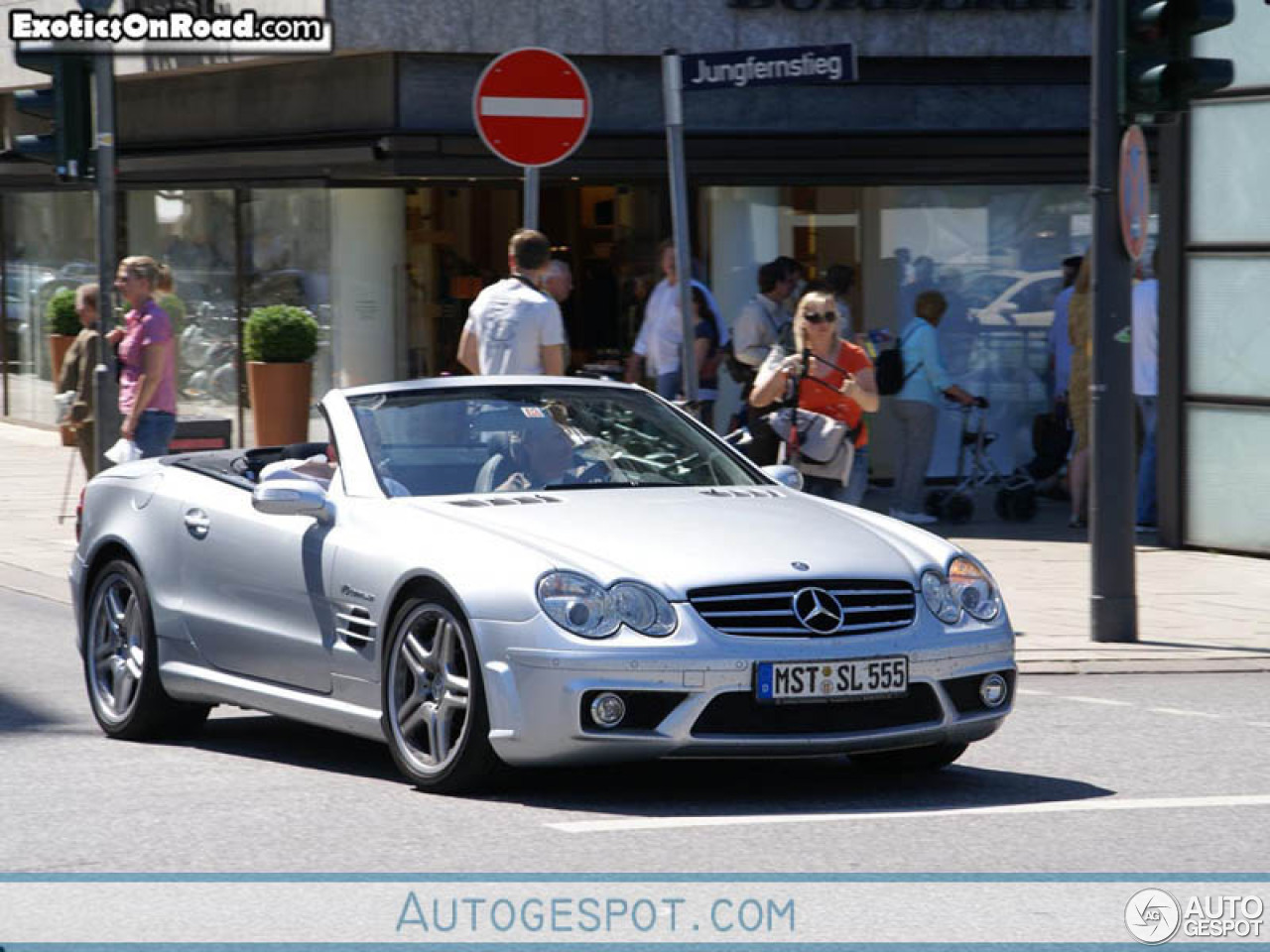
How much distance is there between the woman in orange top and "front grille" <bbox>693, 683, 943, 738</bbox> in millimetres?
4836

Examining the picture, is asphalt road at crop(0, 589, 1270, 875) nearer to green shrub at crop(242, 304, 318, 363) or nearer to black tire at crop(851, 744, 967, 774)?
black tire at crop(851, 744, 967, 774)

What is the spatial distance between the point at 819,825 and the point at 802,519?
51.0 inches

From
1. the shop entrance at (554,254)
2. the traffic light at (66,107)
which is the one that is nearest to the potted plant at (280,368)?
the shop entrance at (554,254)

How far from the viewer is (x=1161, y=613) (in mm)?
13555

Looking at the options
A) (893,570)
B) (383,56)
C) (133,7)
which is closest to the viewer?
(893,570)

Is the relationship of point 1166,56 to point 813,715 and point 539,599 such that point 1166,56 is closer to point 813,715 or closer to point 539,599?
point 813,715

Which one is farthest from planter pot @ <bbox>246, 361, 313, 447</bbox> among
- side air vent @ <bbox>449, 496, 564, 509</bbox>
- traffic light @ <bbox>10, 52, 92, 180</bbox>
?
side air vent @ <bbox>449, 496, 564, 509</bbox>

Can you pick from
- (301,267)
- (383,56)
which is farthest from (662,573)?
(301,267)

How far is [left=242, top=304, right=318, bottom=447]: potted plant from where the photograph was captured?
21.6 metres

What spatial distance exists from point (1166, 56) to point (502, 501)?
4939 mm

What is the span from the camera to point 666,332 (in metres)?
18.4

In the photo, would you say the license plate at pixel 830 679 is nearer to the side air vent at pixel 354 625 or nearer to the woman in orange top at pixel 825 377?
the side air vent at pixel 354 625

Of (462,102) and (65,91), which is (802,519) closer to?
(65,91)

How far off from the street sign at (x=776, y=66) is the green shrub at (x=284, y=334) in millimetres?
8857
